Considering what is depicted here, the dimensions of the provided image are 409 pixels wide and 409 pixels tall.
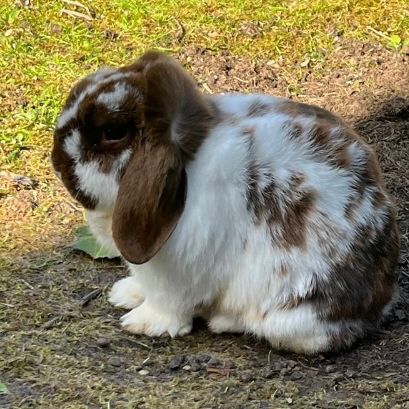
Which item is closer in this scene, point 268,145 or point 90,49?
point 268,145

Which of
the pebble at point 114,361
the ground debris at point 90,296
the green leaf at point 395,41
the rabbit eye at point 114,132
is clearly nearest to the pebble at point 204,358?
the pebble at point 114,361

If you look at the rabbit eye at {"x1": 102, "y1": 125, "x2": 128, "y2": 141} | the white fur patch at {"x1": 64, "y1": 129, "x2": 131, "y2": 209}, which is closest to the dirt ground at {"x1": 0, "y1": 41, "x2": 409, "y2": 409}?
the white fur patch at {"x1": 64, "y1": 129, "x2": 131, "y2": 209}

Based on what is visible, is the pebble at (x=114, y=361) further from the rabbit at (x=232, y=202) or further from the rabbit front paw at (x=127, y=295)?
the rabbit front paw at (x=127, y=295)

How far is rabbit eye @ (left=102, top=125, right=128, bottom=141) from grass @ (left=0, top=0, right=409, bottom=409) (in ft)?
2.71

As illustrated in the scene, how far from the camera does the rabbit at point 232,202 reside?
313 centimetres

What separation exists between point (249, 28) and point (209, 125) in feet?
8.39

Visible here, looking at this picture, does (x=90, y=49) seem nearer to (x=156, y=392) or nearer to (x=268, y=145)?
(x=268, y=145)

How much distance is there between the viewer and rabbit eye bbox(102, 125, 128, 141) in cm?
314

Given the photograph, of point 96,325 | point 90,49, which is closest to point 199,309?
point 96,325

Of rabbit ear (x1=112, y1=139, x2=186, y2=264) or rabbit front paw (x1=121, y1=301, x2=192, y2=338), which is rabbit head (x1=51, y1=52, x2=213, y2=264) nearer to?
rabbit ear (x1=112, y1=139, x2=186, y2=264)

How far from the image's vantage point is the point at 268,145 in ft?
10.8

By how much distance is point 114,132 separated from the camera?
315 centimetres

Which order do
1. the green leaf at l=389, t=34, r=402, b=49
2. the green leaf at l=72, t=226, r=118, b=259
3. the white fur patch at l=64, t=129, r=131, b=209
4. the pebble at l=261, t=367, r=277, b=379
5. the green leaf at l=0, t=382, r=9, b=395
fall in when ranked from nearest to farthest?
1. the green leaf at l=0, t=382, r=9, b=395
2. the white fur patch at l=64, t=129, r=131, b=209
3. the pebble at l=261, t=367, r=277, b=379
4. the green leaf at l=72, t=226, r=118, b=259
5. the green leaf at l=389, t=34, r=402, b=49

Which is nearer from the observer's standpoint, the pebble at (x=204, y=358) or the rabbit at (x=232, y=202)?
the rabbit at (x=232, y=202)
